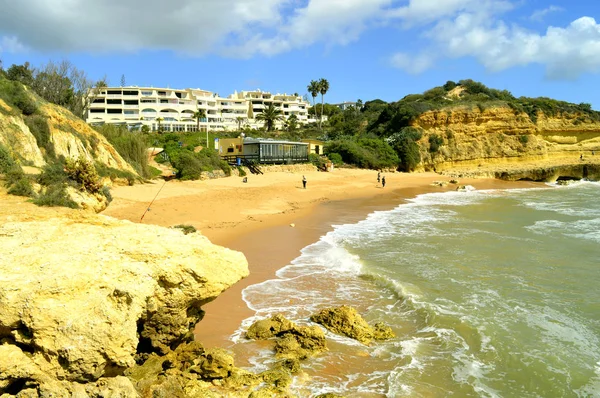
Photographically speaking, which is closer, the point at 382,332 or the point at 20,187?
the point at 382,332

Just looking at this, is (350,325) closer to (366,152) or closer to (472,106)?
(366,152)

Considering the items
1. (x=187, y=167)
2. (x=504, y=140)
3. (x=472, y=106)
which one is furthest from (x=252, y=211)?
(x=504, y=140)

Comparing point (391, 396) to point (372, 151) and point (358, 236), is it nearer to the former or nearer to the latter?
point (358, 236)

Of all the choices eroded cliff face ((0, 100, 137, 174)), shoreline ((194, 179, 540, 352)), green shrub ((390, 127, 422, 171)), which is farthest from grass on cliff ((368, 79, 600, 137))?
eroded cliff face ((0, 100, 137, 174))

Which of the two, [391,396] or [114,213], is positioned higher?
[114,213]

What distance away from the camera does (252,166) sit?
3744 centimetres

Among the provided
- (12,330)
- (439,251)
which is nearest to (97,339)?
(12,330)

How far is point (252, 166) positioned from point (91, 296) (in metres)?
33.7

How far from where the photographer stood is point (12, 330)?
12.7 feet

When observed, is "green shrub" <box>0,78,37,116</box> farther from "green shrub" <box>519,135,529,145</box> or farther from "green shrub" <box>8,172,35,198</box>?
"green shrub" <box>519,135,529,145</box>

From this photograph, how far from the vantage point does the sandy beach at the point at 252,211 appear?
30.4 feet

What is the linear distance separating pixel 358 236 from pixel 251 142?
26.2 metres

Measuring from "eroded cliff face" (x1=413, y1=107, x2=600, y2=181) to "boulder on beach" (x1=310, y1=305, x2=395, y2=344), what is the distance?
4764 cm

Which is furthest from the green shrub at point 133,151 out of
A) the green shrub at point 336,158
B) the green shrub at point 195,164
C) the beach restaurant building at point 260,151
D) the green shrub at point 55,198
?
the green shrub at point 336,158
